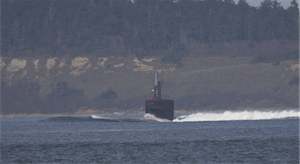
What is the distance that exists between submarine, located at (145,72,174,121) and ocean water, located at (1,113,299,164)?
16460 millimetres

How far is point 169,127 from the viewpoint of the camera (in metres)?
128

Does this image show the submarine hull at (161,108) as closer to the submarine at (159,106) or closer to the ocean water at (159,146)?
the submarine at (159,106)

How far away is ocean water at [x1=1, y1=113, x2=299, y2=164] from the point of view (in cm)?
7844

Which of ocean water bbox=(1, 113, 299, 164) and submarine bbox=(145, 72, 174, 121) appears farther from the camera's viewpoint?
submarine bbox=(145, 72, 174, 121)

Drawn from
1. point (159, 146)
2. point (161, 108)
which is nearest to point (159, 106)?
point (161, 108)

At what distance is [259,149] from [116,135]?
1207 inches

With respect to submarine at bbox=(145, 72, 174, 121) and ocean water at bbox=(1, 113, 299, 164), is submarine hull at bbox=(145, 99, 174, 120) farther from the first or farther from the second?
ocean water at bbox=(1, 113, 299, 164)

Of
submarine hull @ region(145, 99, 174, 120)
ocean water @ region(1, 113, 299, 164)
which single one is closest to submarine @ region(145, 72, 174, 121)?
submarine hull @ region(145, 99, 174, 120)

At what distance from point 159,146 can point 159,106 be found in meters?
49.6

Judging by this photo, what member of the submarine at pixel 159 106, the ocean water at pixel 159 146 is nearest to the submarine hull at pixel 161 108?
the submarine at pixel 159 106

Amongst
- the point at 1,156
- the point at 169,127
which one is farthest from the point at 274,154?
the point at 169,127

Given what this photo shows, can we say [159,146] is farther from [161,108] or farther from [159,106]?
[161,108]

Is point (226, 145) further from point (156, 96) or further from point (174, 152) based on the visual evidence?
point (156, 96)

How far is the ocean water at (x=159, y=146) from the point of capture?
7844 cm
